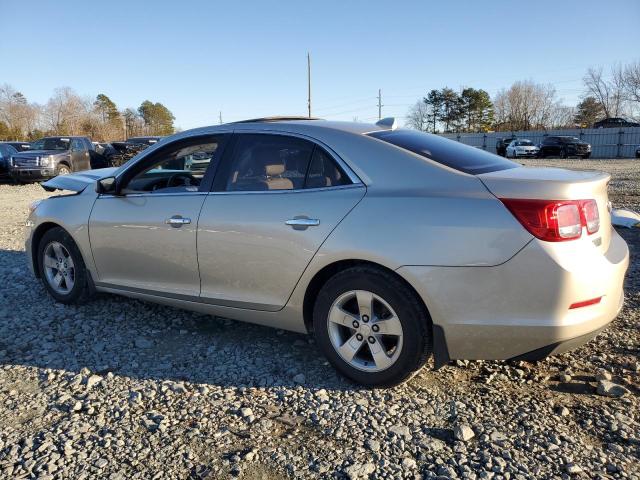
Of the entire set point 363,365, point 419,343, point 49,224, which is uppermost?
point 49,224

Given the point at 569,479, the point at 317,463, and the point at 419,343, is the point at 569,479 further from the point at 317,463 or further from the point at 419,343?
the point at 317,463

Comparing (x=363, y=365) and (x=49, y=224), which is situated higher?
(x=49, y=224)

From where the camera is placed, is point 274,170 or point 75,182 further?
point 75,182

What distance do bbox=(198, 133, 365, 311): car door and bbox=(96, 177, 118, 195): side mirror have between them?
1.02 meters

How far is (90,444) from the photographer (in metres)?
2.63

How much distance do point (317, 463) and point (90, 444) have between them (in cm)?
117

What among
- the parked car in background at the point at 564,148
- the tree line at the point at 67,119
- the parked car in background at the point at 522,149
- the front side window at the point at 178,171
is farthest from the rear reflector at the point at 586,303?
the tree line at the point at 67,119

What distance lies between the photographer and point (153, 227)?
3855mm

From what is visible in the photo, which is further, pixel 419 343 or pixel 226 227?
pixel 226 227

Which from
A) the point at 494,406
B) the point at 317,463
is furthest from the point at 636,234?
the point at 317,463

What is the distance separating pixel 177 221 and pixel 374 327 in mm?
1641

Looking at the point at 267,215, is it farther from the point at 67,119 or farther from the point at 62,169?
the point at 67,119

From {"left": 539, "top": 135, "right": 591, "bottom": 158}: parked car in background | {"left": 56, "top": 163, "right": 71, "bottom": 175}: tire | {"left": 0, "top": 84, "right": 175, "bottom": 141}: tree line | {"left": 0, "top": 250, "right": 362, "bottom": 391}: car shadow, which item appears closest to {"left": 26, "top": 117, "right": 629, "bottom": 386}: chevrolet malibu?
{"left": 0, "top": 250, "right": 362, "bottom": 391}: car shadow

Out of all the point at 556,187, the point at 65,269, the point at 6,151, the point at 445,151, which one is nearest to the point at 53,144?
the point at 6,151
